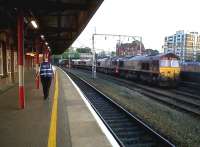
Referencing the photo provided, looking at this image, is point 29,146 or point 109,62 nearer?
point 29,146

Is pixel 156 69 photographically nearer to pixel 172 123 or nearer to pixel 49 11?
pixel 49 11

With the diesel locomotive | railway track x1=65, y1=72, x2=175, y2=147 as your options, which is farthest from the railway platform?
the diesel locomotive

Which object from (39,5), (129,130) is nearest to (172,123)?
(129,130)

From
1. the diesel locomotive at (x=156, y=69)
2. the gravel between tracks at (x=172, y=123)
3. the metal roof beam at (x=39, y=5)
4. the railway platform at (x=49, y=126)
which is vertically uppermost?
the metal roof beam at (x=39, y=5)

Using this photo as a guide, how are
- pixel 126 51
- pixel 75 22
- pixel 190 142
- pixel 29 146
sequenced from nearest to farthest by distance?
pixel 29 146 → pixel 190 142 → pixel 75 22 → pixel 126 51

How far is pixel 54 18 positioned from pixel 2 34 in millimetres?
3291

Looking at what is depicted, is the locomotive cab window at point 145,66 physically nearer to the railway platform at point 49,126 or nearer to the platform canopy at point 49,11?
the platform canopy at point 49,11

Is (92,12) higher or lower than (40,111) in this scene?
higher

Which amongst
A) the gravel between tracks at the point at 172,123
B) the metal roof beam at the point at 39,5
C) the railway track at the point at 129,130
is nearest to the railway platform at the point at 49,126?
the railway track at the point at 129,130

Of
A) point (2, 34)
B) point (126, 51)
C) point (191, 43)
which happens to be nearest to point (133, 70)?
point (2, 34)

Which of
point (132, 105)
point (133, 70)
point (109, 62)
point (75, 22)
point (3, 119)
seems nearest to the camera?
point (3, 119)

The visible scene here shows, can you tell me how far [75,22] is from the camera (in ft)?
62.5

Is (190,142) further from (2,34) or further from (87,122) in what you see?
(2,34)

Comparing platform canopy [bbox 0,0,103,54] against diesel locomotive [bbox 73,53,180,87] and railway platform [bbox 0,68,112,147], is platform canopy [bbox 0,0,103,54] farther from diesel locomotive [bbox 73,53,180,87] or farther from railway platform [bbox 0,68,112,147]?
diesel locomotive [bbox 73,53,180,87]
